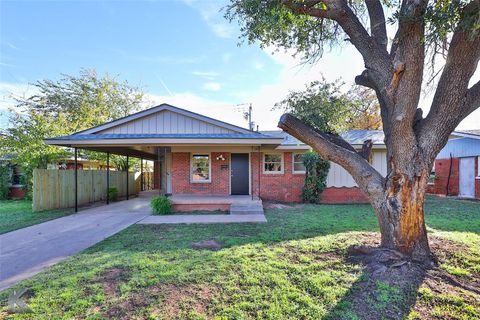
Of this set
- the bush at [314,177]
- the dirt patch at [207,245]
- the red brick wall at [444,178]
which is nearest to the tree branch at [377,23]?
the dirt patch at [207,245]

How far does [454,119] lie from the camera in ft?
12.6

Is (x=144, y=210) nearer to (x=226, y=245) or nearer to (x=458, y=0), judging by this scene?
(x=226, y=245)

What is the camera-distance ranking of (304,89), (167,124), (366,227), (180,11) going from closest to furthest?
(366,227), (180,11), (167,124), (304,89)

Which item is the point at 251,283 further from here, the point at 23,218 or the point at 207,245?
the point at 23,218

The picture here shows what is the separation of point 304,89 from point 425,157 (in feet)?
28.6

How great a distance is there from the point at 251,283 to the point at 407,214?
2.60 metres

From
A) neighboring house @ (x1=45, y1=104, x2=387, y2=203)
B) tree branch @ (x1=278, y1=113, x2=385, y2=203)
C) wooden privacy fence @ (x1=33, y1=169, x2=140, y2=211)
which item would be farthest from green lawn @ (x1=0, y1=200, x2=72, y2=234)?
tree branch @ (x1=278, y1=113, x2=385, y2=203)

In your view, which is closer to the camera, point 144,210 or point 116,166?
point 144,210

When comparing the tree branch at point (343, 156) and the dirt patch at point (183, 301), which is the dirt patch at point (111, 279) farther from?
the tree branch at point (343, 156)

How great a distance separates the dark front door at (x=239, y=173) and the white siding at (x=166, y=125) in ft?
7.00

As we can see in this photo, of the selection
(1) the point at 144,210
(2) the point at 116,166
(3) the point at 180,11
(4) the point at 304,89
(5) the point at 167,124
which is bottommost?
(1) the point at 144,210

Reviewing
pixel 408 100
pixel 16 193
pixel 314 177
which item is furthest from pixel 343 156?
pixel 16 193

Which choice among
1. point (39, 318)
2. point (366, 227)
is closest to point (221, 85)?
point (366, 227)

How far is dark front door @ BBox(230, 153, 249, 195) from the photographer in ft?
40.1
